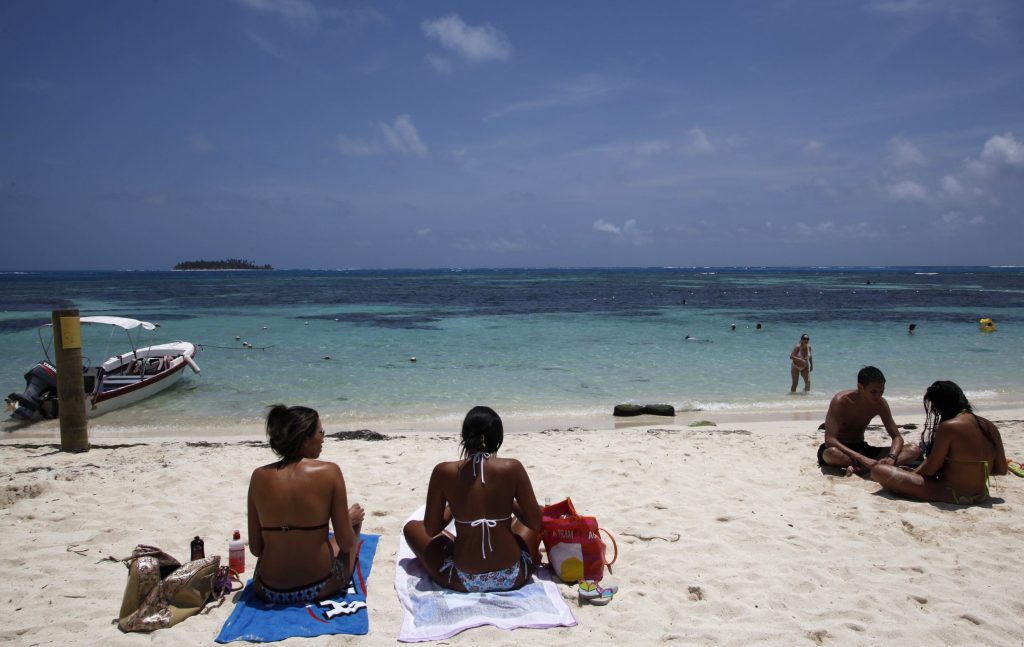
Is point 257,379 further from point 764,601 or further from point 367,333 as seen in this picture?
point 764,601

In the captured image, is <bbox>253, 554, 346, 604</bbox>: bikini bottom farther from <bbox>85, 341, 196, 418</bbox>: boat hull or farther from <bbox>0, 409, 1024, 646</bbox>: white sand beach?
<bbox>85, 341, 196, 418</bbox>: boat hull

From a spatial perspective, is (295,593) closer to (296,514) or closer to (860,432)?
(296,514)

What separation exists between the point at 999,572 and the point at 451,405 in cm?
938

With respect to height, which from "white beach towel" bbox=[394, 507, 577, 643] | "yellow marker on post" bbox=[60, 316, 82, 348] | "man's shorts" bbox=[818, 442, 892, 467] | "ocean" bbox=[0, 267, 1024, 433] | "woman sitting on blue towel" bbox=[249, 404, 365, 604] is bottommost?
"ocean" bbox=[0, 267, 1024, 433]

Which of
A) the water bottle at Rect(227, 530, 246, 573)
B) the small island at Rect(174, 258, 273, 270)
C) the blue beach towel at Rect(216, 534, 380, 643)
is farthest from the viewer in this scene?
the small island at Rect(174, 258, 273, 270)

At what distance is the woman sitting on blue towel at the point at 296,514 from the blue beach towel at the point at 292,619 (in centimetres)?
7

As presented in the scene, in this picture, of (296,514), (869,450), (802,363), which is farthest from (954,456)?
(802,363)

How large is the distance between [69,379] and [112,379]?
6.27 meters

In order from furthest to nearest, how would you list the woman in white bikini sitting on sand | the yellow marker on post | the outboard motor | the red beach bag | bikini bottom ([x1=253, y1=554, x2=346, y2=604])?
the outboard motor → the yellow marker on post → the woman in white bikini sitting on sand → the red beach bag → bikini bottom ([x1=253, y1=554, x2=346, y2=604])

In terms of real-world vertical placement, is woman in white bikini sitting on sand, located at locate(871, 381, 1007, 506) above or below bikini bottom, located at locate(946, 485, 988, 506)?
above

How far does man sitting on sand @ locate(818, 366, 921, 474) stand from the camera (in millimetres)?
6383

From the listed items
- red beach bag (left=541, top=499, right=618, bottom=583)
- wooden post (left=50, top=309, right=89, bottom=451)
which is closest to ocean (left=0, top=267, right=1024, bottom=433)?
wooden post (left=50, top=309, right=89, bottom=451)

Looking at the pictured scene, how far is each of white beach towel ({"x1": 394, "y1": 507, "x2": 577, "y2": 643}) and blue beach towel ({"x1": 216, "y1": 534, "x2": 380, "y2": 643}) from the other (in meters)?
0.29

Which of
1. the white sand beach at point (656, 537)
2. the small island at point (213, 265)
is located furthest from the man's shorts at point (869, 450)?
the small island at point (213, 265)
